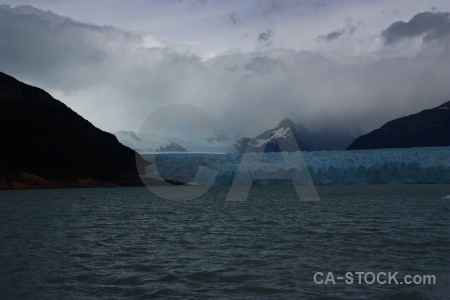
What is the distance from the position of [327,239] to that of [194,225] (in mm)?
10859

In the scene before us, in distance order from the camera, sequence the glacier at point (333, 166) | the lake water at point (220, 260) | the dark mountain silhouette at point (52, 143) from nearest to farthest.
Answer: the lake water at point (220, 260) < the glacier at point (333, 166) < the dark mountain silhouette at point (52, 143)

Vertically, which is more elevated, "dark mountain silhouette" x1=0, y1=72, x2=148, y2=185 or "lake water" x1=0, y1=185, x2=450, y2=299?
"dark mountain silhouette" x1=0, y1=72, x2=148, y2=185

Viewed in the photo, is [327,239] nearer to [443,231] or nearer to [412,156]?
[443,231]

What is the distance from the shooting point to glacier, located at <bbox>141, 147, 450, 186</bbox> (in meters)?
83.1

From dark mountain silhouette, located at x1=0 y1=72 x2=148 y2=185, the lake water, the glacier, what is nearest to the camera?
the lake water

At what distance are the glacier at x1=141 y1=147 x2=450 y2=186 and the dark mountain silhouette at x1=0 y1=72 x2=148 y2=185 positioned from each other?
48.4m

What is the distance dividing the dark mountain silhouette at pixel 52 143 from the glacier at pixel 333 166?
159ft

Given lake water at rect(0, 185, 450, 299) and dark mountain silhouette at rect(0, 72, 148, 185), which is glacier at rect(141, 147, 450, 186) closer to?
dark mountain silhouette at rect(0, 72, 148, 185)

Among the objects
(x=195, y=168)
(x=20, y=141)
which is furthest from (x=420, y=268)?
(x=20, y=141)

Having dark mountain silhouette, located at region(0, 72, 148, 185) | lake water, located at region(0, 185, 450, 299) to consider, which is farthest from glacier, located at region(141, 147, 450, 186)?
lake water, located at region(0, 185, 450, 299)

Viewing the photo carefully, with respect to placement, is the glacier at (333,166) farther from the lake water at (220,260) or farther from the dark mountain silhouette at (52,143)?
the lake water at (220,260)

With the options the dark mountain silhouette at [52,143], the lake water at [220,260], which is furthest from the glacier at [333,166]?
the lake water at [220,260]

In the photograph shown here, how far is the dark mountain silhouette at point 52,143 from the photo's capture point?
137 metres

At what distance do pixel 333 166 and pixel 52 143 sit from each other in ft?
316
